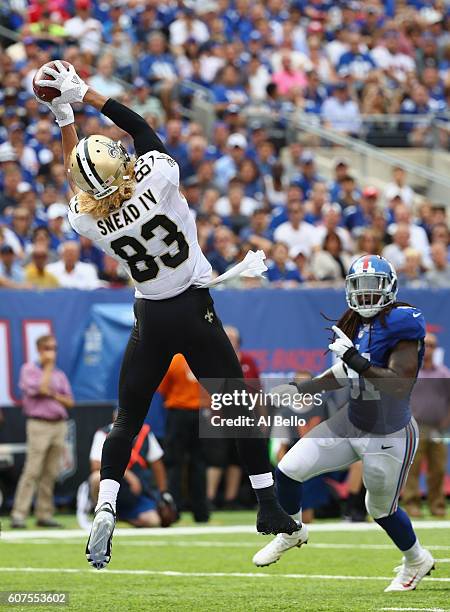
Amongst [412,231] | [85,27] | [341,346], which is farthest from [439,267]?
[341,346]

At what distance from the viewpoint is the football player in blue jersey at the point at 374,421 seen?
23.2 ft

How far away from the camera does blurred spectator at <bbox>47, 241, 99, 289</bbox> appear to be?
13.2 meters

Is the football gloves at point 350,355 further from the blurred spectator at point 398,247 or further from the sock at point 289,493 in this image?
the blurred spectator at point 398,247

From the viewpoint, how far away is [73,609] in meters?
6.53

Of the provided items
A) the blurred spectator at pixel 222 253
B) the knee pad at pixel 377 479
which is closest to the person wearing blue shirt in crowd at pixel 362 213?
the blurred spectator at pixel 222 253

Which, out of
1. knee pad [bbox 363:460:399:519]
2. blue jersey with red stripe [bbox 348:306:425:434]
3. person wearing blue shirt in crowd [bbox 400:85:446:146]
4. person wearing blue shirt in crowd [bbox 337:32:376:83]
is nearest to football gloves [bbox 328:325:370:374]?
blue jersey with red stripe [bbox 348:306:425:434]

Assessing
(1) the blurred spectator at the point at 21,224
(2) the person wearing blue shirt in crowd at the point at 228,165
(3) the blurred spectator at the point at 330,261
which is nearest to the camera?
(1) the blurred spectator at the point at 21,224

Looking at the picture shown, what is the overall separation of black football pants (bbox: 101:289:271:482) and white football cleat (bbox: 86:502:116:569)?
0.98 ft

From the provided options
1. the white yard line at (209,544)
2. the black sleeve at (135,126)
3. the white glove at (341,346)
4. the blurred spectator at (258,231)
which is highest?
the black sleeve at (135,126)

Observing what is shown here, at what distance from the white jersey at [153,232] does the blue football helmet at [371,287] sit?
0.97m

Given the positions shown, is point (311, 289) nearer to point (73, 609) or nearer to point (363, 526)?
point (363, 526)

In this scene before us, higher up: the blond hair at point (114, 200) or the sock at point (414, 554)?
the blond hair at point (114, 200)

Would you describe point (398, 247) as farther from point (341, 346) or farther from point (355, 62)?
point (341, 346)

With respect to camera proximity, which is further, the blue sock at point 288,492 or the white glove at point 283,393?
the blue sock at point 288,492
